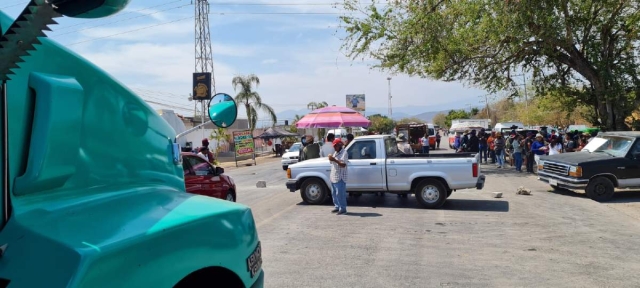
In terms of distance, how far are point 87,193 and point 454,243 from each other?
6239mm

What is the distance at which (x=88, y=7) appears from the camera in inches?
60.6

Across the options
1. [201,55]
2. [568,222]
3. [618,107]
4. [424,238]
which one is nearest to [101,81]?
[424,238]

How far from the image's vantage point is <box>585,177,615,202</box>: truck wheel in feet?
39.5

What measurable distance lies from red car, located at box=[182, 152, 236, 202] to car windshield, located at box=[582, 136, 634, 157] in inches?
393

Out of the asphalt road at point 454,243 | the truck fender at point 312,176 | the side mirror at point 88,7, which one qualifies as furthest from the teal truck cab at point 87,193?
the truck fender at point 312,176

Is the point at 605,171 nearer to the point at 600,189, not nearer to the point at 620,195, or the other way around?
the point at 600,189

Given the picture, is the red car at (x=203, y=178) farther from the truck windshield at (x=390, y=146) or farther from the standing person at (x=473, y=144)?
the standing person at (x=473, y=144)

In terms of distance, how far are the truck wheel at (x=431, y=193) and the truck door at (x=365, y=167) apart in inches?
34.6

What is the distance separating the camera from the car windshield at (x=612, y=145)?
1252cm

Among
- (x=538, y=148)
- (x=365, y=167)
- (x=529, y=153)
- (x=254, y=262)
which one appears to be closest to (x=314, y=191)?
(x=365, y=167)

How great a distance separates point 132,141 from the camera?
2406 mm

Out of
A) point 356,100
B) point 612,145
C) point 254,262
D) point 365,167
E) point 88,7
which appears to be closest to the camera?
point 88,7

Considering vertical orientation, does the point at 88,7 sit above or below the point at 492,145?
above

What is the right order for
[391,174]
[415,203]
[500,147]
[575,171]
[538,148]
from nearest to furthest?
[391,174], [415,203], [575,171], [538,148], [500,147]
